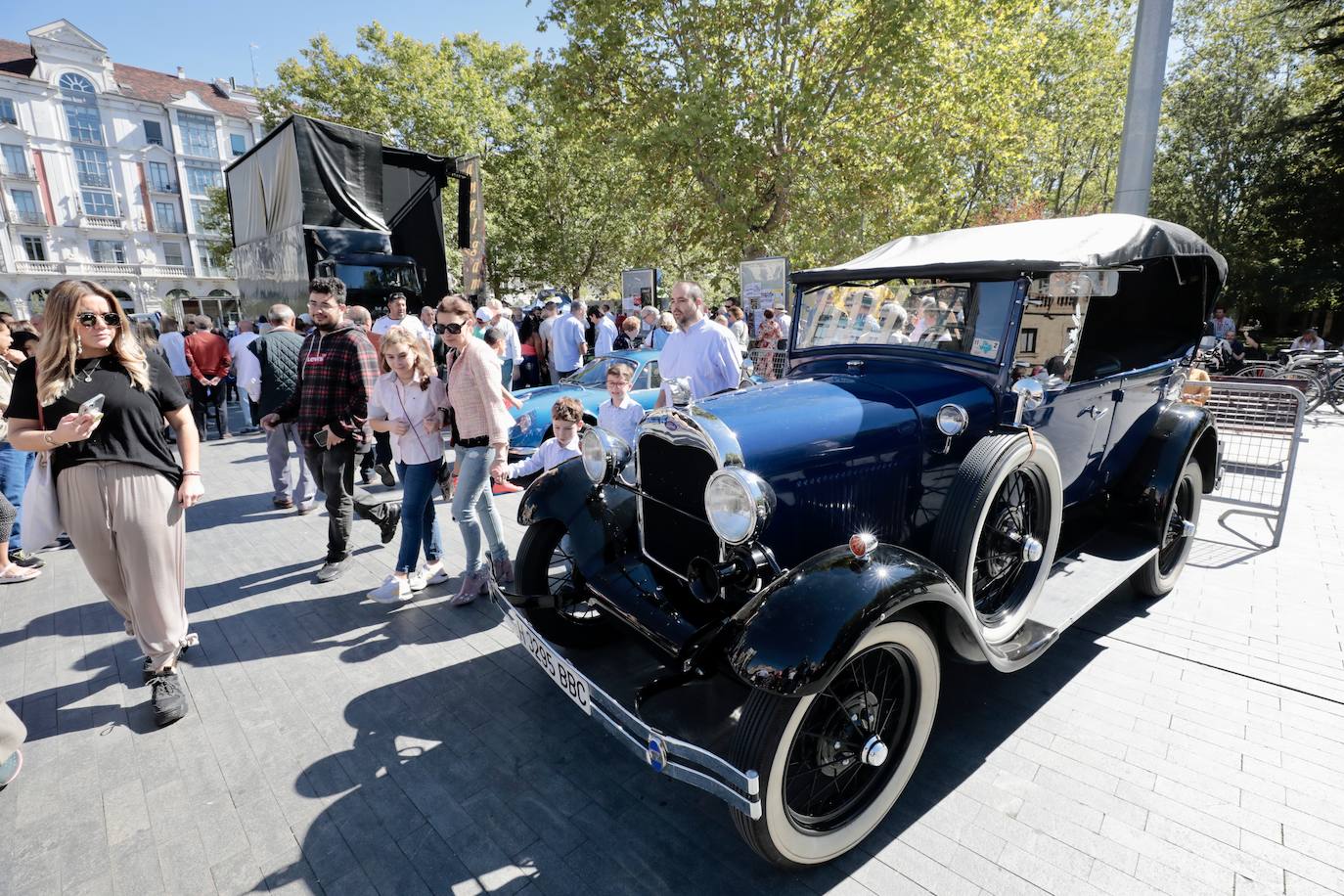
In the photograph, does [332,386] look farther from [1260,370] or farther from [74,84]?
[74,84]

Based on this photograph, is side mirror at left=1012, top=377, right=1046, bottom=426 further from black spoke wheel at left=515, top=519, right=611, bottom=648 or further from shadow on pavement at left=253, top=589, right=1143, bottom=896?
black spoke wheel at left=515, top=519, right=611, bottom=648

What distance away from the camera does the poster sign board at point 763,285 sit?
508 inches

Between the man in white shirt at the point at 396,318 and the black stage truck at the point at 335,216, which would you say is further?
the black stage truck at the point at 335,216

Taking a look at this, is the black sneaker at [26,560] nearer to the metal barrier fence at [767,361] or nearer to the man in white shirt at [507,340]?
the man in white shirt at [507,340]

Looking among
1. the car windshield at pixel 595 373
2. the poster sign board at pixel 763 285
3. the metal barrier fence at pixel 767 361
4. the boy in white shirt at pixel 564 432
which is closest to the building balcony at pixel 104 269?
the poster sign board at pixel 763 285

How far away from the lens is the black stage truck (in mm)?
10875

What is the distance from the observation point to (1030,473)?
118 inches

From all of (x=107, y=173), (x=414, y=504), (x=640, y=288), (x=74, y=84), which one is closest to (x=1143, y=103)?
(x=414, y=504)

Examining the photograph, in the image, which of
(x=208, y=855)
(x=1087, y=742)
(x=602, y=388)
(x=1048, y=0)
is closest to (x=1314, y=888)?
(x=1087, y=742)

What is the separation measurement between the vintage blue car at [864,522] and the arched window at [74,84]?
56.5 meters

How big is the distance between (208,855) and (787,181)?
1473 centimetres

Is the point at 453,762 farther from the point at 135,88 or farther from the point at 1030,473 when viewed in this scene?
the point at 135,88

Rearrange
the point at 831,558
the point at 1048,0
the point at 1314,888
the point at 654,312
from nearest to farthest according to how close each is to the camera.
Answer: the point at 1314,888
the point at 831,558
the point at 654,312
the point at 1048,0

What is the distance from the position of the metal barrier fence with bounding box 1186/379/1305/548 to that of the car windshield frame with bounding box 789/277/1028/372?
2884 millimetres
